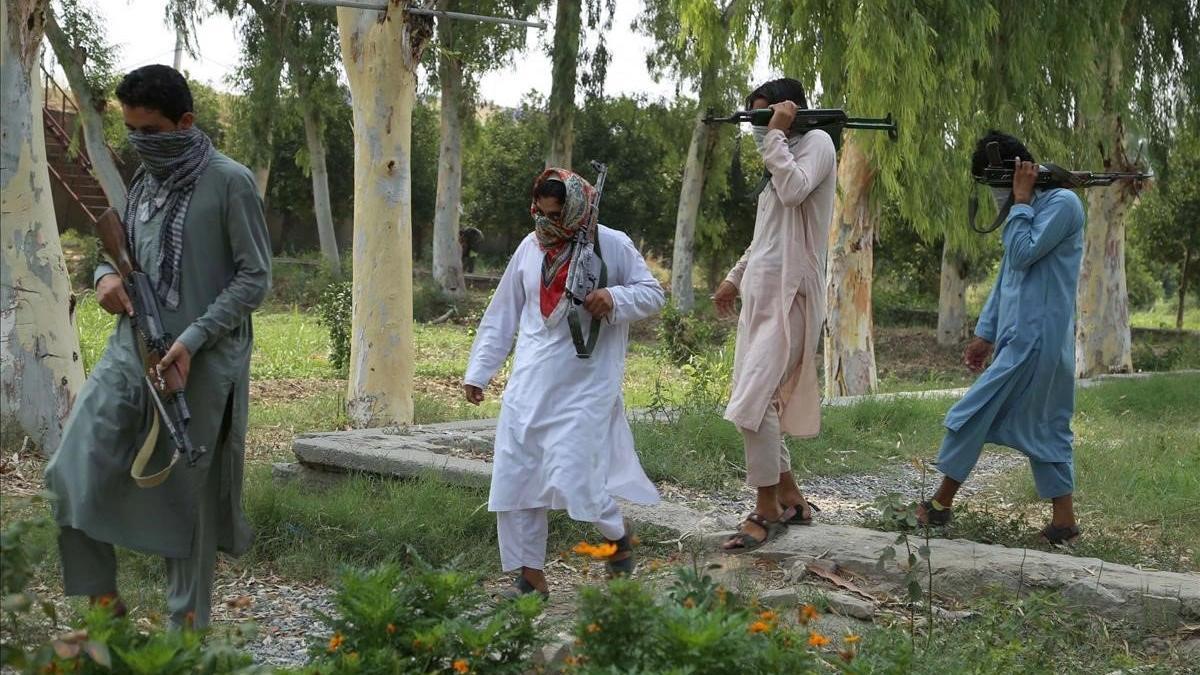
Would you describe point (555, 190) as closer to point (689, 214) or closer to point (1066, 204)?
point (1066, 204)

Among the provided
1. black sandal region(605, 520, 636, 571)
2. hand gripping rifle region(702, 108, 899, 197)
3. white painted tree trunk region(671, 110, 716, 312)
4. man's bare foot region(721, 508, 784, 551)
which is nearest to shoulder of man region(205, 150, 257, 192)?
black sandal region(605, 520, 636, 571)

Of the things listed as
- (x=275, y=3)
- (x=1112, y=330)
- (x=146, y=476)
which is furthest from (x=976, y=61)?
(x=275, y=3)

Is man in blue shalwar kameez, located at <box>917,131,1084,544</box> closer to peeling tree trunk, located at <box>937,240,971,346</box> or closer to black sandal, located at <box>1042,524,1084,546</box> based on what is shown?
black sandal, located at <box>1042,524,1084,546</box>

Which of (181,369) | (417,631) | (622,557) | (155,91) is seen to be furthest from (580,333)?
(417,631)

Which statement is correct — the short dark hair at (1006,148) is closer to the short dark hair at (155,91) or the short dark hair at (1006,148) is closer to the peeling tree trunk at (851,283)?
the short dark hair at (155,91)

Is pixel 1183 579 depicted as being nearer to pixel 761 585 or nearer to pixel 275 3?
pixel 761 585

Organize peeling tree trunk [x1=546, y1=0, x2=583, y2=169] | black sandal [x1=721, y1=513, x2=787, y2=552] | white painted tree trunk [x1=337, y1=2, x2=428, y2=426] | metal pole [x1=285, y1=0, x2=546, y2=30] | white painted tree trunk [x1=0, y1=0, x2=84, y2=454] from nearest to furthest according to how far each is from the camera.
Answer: black sandal [x1=721, y1=513, x2=787, y2=552] → white painted tree trunk [x1=0, y1=0, x2=84, y2=454] → metal pole [x1=285, y1=0, x2=546, y2=30] → white painted tree trunk [x1=337, y1=2, x2=428, y2=426] → peeling tree trunk [x1=546, y1=0, x2=583, y2=169]

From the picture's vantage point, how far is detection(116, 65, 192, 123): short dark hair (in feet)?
13.7

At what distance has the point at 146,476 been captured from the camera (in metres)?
4.11

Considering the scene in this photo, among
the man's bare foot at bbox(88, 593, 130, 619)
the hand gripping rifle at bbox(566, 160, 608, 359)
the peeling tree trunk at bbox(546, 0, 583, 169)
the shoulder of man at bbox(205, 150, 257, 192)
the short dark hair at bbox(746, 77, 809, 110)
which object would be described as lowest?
the man's bare foot at bbox(88, 593, 130, 619)

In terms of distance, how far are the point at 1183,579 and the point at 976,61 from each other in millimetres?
8965

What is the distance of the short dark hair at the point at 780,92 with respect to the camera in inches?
239

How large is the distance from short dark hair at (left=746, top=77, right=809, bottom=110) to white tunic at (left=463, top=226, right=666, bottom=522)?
1.07 m

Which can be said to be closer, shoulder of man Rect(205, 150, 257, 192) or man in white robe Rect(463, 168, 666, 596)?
shoulder of man Rect(205, 150, 257, 192)
